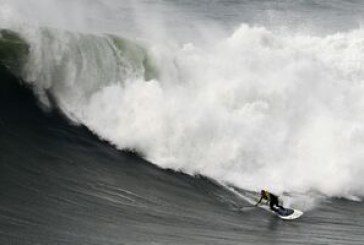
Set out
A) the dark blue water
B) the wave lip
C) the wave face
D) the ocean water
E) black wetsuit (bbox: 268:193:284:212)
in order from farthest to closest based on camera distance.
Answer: the wave lip
the wave face
black wetsuit (bbox: 268:193:284:212)
the ocean water
the dark blue water

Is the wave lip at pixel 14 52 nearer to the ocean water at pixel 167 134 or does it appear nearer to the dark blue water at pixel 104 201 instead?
the ocean water at pixel 167 134

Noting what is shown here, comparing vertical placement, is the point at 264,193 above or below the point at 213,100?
below

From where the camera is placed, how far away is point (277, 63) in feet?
68.7

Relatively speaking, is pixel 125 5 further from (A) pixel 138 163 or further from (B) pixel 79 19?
(A) pixel 138 163

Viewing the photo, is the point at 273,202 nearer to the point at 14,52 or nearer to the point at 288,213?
the point at 288,213

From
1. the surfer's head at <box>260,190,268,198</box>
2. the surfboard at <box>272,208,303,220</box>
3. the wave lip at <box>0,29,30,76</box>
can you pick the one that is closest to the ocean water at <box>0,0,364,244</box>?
the wave lip at <box>0,29,30,76</box>

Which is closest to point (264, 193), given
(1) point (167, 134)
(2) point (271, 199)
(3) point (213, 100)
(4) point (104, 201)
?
→ (2) point (271, 199)

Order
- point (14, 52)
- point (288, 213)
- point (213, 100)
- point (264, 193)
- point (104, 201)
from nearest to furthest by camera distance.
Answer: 1. point (104, 201)
2. point (288, 213)
3. point (264, 193)
4. point (14, 52)
5. point (213, 100)

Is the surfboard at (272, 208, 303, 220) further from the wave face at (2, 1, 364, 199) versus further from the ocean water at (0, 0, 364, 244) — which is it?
the wave face at (2, 1, 364, 199)

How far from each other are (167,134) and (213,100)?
215 centimetres

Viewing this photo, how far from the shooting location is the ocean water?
1344cm

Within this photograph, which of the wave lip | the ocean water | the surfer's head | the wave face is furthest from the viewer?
the wave lip

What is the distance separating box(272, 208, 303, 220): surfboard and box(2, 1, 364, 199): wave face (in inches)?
52.0

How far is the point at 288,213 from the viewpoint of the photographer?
1462cm
